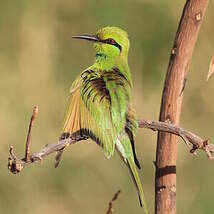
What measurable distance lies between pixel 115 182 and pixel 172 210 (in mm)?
2199

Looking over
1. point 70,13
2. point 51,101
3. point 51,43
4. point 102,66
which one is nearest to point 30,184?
point 51,101

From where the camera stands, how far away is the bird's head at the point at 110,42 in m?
2.32

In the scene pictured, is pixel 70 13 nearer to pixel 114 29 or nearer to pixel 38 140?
pixel 38 140

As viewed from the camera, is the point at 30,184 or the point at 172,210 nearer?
the point at 172,210

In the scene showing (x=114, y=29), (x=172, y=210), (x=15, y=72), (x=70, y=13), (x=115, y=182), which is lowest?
(x=172, y=210)

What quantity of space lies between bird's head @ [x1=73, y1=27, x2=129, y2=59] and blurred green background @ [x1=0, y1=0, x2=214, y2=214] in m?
1.39

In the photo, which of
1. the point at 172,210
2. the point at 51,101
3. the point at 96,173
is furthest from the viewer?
the point at 51,101

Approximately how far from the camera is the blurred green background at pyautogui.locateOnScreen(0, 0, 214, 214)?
3.76 meters

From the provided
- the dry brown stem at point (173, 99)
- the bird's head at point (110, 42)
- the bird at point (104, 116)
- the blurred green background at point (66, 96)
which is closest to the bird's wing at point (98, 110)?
the bird at point (104, 116)

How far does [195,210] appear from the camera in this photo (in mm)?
3645

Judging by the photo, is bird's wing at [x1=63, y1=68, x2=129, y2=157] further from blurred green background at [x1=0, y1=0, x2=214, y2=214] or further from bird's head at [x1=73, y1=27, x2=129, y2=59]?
blurred green background at [x1=0, y1=0, x2=214, y2=214]

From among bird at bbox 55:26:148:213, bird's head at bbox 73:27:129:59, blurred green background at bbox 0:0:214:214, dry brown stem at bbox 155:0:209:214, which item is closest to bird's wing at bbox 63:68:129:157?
bird at bbox 55:26:148:213

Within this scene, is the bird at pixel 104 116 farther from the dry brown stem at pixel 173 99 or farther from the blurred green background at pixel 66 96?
the blurred green background at pixel 66 96

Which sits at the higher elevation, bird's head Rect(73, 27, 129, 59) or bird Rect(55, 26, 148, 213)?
bird's head Rect(73, 27, 129, 59)
